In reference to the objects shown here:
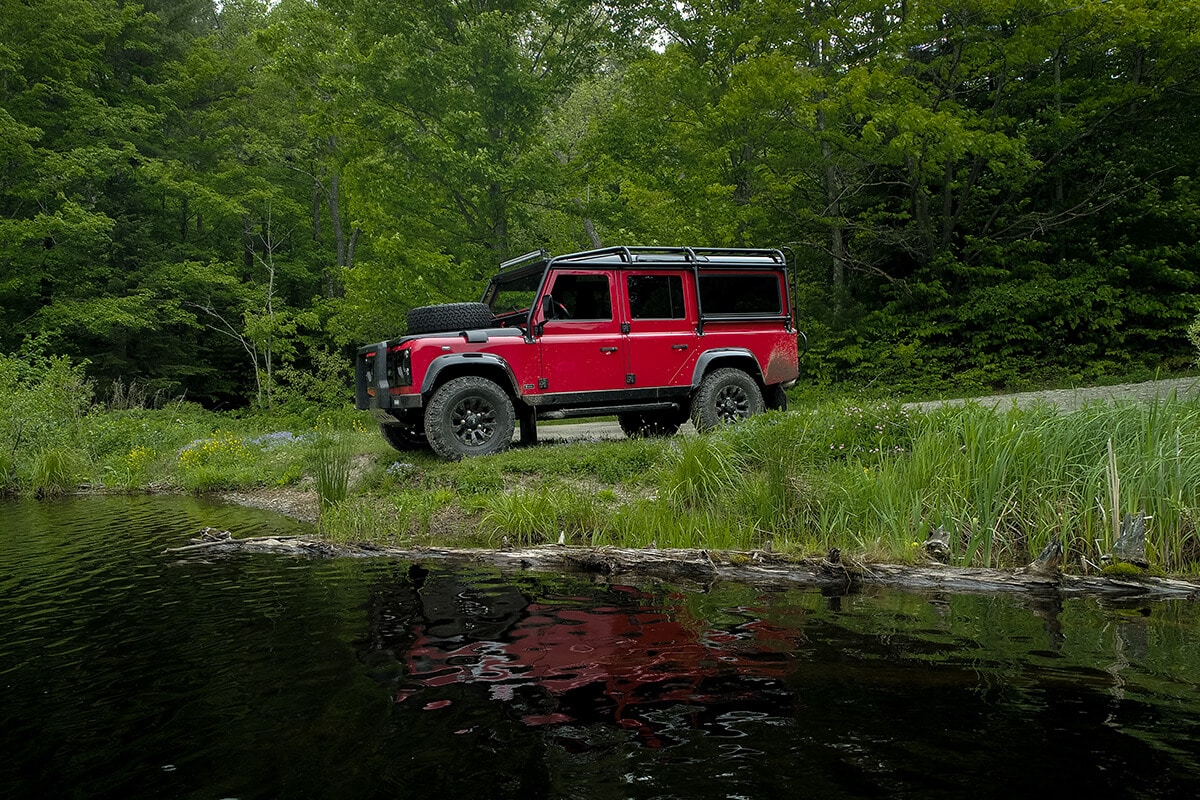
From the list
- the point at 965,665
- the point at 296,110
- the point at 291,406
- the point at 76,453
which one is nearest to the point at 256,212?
the point at 296,110

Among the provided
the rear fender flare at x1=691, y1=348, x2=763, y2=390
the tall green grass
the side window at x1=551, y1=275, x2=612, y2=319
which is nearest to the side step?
the rear fender flare at x1=691, y1=348, x2=763, y2=390

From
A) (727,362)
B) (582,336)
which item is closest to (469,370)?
(582,336)

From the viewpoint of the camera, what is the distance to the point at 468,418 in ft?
30.0

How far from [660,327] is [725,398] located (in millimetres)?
1332

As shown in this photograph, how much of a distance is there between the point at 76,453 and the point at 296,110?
19.8m

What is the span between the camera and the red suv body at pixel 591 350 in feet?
29.6

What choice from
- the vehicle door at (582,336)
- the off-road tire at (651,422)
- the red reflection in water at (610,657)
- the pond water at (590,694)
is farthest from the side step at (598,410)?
the red reflection in water at (610,657)

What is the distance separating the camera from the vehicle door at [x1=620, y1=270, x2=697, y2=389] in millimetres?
9930

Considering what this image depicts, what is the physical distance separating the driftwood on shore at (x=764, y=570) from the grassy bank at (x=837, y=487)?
0.26m

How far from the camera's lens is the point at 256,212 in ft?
91.5

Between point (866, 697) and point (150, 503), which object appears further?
point (150, 503)

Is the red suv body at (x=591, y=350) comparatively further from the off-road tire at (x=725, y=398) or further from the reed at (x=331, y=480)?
the reed at (x=331, y=480)

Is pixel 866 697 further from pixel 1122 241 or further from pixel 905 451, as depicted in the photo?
pixel 1122 241

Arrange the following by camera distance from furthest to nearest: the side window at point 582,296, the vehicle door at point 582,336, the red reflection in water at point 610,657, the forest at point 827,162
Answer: the forest at point 827,162 → the side window at point 582,296 → the vehicle door at point 582,336 → the red reflection in water at point 610,657
